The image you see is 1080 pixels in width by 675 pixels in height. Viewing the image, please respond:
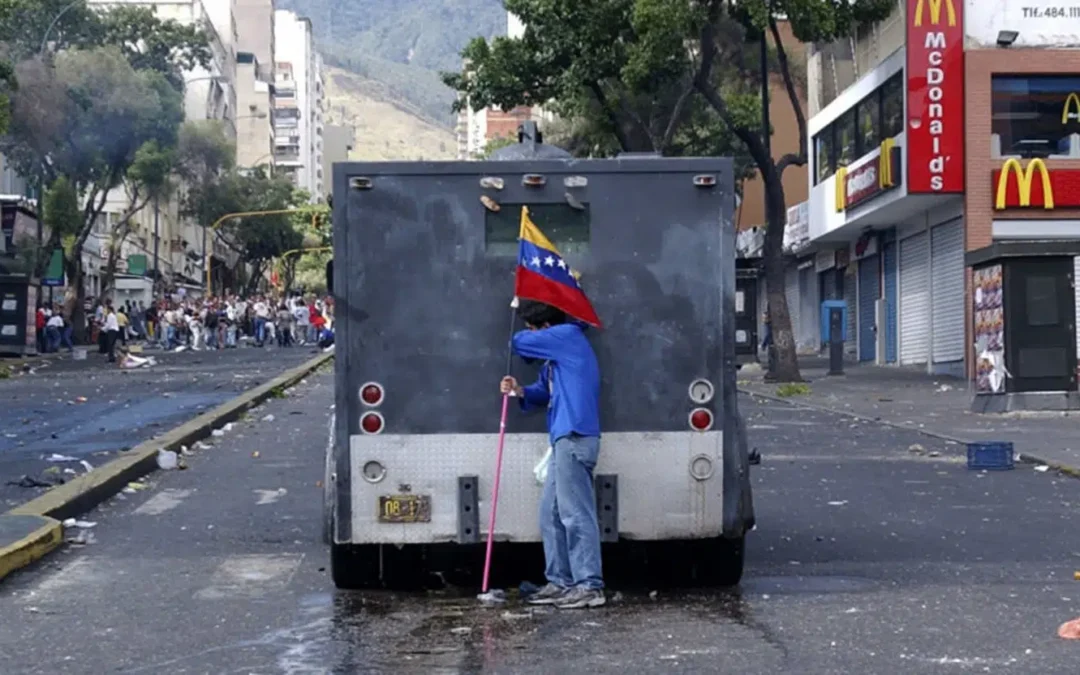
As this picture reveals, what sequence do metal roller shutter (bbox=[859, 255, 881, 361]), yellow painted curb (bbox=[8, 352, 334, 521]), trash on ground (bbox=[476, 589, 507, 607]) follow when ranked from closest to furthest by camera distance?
trash on ground (bbox=[476, 589, 507, 607]), yellow painted curb (bbox=[8, 352, 334, 521]), metal roller shutter (bbox=[859, 255, 881, 361])

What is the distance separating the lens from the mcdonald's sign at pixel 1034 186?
3478cm

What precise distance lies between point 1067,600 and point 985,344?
17.3 metres

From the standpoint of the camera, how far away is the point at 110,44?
226ft

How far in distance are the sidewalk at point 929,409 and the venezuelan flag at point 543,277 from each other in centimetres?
933

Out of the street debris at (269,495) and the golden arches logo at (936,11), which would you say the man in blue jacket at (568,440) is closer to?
the street debris at (269,495)

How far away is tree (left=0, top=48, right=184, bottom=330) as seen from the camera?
56562 mm

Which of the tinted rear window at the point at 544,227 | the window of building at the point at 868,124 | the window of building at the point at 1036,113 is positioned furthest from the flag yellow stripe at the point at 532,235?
the window of building at the point at 868,124

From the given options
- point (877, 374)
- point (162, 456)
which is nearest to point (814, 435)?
point (162, 456)

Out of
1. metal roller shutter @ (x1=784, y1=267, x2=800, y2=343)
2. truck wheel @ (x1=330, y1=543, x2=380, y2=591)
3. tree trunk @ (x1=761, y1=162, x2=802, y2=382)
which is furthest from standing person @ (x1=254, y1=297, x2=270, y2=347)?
truck wheel @ (x1=330, y1=543, x2=380, y2=591)

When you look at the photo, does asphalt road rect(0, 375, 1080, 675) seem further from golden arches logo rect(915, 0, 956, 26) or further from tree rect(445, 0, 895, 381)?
golden arches logo rect(915, 0, 956, 26)

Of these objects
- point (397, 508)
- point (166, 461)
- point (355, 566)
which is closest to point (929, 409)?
point (166, 461)

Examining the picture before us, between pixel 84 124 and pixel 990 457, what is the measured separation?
47126mm

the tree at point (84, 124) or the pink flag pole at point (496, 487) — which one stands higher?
the tree at point (84, 124)

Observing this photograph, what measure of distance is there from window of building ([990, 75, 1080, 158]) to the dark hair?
27.5 m
